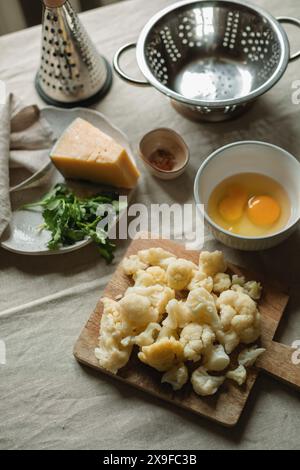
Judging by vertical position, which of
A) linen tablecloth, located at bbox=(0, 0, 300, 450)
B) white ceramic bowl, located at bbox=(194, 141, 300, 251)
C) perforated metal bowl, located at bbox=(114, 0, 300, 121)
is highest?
perforated metal bowl, located at bbox=(114, 0, 300, 121)

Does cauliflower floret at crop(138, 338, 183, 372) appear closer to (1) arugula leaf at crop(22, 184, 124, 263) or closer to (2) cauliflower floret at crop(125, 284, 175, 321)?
(2) cauliflower floret at crop(125, 284, 175, 321)

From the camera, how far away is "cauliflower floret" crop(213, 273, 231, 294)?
4.01ft

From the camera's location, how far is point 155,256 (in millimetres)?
1272

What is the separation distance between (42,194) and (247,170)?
59 centimetres

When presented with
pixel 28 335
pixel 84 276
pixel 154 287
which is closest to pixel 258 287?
pixel 154 287

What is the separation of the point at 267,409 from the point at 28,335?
61cm

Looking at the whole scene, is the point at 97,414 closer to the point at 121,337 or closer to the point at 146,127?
the point at 121,337

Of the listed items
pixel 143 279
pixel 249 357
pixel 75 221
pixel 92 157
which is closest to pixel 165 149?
pixel 92 157

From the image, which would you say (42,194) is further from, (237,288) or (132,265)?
(237,288)

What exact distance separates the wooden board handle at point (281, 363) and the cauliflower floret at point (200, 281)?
0.63ft

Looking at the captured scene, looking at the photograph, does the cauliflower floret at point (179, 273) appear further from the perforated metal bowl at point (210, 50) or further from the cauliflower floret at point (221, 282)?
the perforated metal bowl at point (210, 50)

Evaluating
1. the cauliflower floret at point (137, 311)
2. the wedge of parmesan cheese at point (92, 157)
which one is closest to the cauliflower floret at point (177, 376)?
the cauliflower floret at point (137, 311)

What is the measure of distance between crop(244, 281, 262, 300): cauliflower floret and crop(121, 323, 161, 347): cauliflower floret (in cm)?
24

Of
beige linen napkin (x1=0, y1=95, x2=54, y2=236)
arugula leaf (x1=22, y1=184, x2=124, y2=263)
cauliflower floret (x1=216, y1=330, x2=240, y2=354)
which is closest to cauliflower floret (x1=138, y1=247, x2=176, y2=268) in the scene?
arugula leaf (x1=22, y1=184, x2=124, y2=263)
